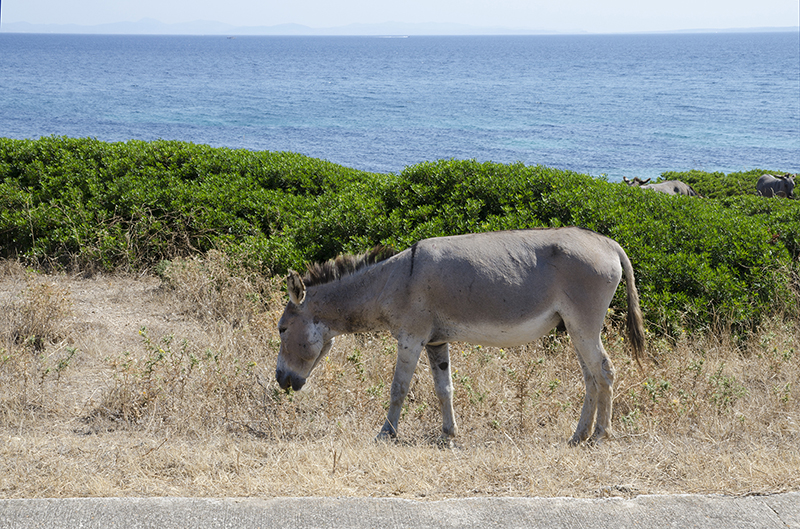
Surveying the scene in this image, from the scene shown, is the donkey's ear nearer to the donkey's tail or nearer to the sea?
the donkey's tail

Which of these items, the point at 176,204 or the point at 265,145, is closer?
the point at 176,204

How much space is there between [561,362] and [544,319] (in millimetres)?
2042

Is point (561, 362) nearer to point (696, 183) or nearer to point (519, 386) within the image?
point (519, 386)

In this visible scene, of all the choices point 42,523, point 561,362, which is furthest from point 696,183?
point 42,523

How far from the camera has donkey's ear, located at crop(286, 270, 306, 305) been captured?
4.82 meters

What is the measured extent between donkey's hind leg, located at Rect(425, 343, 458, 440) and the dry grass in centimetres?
18

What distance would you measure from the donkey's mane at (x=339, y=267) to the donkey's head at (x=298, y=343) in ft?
0.67

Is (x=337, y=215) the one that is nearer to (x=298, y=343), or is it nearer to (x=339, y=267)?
(x=339, y=267)

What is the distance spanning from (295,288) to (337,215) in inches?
143

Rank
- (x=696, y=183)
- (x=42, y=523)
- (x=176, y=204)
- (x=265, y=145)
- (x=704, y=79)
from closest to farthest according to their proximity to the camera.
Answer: (x=42, y=523), (x=176, y=204), (x=696, y=183), (x=265, y=145), (x=704, y=79)

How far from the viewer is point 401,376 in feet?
16.1

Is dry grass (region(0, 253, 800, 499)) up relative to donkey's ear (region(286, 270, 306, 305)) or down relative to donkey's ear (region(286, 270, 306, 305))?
down

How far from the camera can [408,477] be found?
4074 millimetres

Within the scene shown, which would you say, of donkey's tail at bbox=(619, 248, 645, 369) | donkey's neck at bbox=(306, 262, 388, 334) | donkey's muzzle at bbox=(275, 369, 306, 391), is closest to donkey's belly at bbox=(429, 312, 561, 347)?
donkey's neck at bbox=(306, 262, 388, 334)
